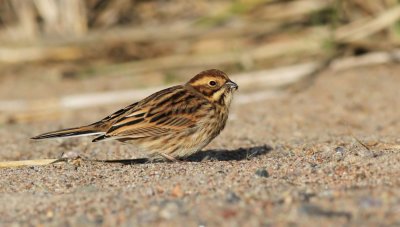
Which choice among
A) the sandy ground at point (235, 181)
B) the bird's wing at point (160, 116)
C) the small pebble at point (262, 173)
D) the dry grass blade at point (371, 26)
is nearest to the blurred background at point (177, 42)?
the dry grass blade at point (371, 26)

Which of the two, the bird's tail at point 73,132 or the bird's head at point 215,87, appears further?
the bird's head at point 215,87

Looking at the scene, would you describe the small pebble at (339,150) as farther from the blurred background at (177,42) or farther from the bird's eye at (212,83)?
the blurred background at (177,42)

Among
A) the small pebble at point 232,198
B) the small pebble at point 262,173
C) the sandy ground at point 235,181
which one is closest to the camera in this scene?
the sandy ground at point 235,181

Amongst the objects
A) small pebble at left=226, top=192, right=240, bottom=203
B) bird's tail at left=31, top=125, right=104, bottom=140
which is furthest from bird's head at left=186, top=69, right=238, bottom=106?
small pebble at left=226, top=192, right=240, bottom=203

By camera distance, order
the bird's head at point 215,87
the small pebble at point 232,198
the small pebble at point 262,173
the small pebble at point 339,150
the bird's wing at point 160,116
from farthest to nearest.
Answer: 1. the bird's head at point 215,87
2. the bird's wing at point 160,116
3. the small pebble at point 339,150
4. the small pebble at point 262,173
5. the small pebble at point 232,198

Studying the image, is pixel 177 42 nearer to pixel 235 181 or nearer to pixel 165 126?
pixel 165 126

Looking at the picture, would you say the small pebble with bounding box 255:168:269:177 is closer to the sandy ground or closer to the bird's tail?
the sandy ground

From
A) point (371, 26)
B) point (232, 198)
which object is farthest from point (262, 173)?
point (371, 26)
